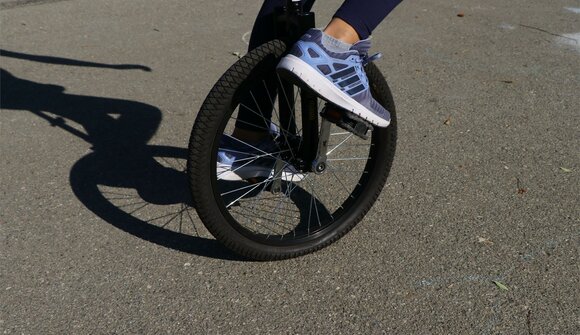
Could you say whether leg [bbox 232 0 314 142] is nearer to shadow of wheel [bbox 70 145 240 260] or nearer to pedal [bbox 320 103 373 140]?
pedal [bbox 320 103 373 140]

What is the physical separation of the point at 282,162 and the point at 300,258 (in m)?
0.40

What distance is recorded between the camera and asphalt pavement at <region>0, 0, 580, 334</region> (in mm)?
2447

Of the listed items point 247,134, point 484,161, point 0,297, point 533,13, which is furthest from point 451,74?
point 0,297

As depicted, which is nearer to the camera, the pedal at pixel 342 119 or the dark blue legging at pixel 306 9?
the dark blue legging at pixel 306 9

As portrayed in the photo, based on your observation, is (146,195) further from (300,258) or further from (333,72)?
(333,72)

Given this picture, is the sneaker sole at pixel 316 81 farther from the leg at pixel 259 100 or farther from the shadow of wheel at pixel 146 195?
the shadow of wheel at pixel 146 195

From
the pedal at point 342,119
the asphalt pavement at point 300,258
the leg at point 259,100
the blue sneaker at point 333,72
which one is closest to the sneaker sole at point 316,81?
the blue sneaker at point 333,72

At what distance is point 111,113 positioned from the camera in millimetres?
4113

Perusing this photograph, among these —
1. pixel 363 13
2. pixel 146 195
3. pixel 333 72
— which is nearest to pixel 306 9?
pixel 363 13

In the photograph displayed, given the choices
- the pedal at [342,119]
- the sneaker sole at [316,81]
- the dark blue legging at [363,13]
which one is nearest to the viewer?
the sneaker sole at [316,81]

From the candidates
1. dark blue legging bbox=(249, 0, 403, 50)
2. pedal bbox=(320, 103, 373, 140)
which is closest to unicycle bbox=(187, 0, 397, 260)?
pedal bbox=(320, 103, 373, 140)

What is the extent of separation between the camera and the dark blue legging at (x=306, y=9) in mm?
2305

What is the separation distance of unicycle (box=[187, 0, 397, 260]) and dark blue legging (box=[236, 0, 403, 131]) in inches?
0.6

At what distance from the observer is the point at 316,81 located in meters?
2.20
